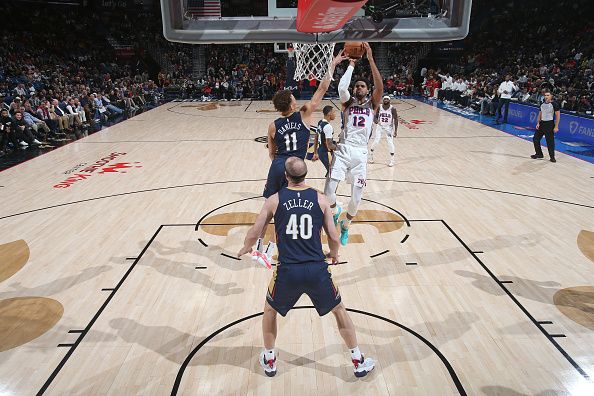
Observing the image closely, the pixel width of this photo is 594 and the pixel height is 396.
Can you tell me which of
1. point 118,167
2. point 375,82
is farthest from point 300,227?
point 118,167

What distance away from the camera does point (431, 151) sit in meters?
12.5

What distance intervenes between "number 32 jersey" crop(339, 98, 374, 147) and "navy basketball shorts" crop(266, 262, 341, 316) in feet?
9.95

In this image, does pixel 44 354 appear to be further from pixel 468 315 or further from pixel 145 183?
pixel 145 183

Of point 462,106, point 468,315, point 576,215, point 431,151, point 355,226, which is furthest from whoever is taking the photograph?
point 462,106

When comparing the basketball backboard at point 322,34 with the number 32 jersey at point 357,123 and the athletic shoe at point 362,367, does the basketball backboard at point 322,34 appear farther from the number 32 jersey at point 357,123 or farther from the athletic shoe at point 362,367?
the athletic shoe at point 362,367

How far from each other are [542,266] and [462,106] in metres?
18.2

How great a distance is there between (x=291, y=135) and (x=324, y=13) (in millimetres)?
1407

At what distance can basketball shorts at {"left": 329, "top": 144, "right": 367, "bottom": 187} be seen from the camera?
6.14 metres

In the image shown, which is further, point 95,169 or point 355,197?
point 95,169

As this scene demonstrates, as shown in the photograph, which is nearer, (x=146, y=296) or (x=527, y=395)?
(x=527, y=395)

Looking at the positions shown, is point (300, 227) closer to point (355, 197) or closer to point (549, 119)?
point (355, 197)

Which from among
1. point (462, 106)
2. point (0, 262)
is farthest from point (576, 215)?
point (462, 106)

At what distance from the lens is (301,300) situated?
4.89m

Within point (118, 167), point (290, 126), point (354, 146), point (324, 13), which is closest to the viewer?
point (324, 13)
